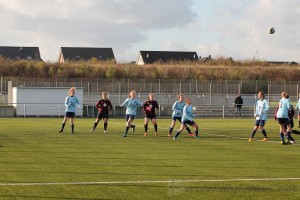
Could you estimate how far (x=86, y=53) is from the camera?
110 meters

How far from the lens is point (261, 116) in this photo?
22.0m

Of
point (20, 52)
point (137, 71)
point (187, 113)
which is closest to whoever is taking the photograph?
point (187, 113)

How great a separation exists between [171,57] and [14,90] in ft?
224

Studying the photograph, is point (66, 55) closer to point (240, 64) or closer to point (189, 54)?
point (189, 54)

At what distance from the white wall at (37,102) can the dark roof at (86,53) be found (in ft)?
203

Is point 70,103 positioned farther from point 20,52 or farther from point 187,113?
point 20,52

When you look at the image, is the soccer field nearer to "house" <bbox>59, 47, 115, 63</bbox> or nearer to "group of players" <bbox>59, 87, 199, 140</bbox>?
"group of players" <bbox>59, 87, 199, 140</bbox>

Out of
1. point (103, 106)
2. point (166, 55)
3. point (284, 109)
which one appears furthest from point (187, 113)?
point (166, 55)

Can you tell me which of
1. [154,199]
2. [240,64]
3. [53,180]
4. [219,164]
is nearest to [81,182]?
[53,180]

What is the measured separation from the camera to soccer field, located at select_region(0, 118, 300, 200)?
10258 millimetres

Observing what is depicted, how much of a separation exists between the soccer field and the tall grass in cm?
5542

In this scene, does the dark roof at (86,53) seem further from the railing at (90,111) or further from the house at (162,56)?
the railing at (90,111)

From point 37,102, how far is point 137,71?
31928 mm

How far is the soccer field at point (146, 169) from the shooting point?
1026 centimetres
